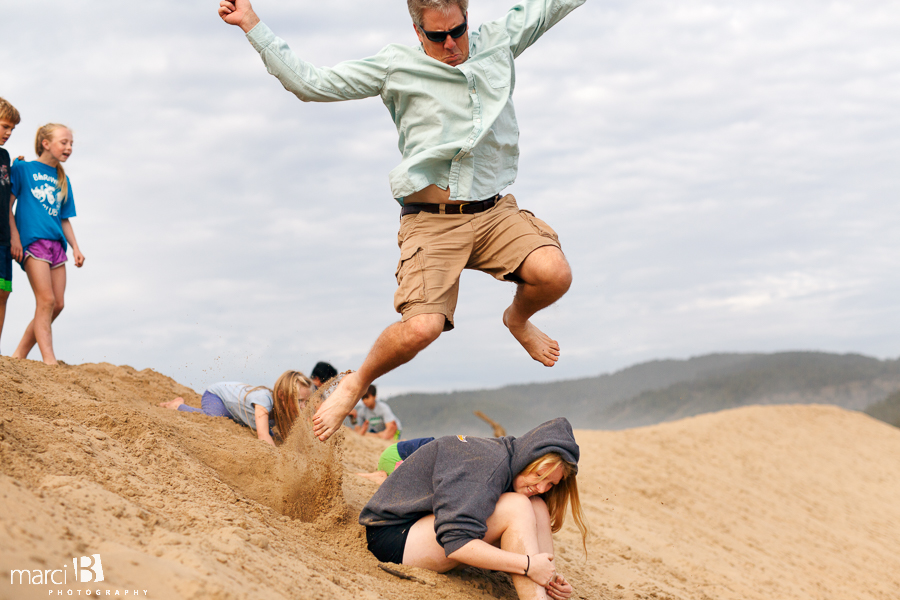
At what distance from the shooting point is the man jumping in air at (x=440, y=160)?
330 cm

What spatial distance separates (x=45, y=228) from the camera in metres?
5.16

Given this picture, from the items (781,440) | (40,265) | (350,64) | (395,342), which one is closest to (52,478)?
(395,342)

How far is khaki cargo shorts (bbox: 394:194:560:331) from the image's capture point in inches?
132

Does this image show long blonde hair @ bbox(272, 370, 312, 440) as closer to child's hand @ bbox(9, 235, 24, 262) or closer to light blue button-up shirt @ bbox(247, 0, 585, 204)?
child's hand @ bbox(9, 235, 24, 262)

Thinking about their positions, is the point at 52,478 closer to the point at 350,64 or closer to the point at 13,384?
the point at 13,384

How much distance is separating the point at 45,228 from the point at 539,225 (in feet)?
12.6

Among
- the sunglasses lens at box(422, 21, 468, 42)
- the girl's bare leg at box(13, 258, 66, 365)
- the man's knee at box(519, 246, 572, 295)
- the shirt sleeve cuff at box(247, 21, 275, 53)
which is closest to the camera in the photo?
the shirt sleeve cuff at box(247, 21, 275, 53)

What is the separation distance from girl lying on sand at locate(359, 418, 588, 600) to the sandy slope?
170 mm

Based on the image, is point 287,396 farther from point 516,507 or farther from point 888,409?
point 888,409

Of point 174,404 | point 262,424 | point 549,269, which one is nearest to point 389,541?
point 549,269

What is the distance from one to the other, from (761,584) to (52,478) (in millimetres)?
5100

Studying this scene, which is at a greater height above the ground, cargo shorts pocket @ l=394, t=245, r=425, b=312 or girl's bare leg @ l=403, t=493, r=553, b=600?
cargo shorts pocket @ l=394, t=245, r=425, b=312

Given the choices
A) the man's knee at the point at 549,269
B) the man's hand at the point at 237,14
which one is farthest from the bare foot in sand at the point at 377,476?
the man's hand at the point at 237,14

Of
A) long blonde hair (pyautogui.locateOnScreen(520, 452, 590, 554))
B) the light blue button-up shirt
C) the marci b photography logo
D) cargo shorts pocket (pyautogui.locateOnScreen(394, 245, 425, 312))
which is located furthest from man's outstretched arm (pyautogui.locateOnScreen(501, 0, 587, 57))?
the marci b photography logo
